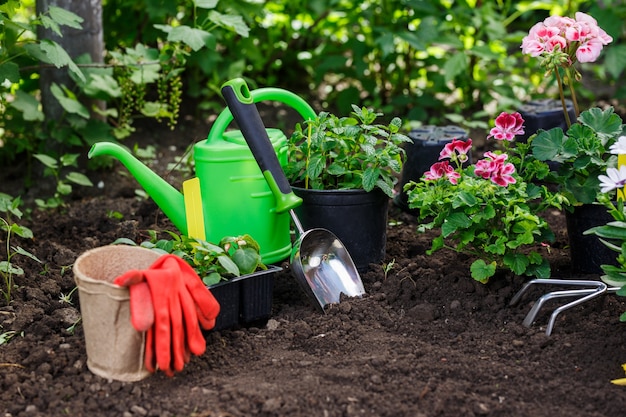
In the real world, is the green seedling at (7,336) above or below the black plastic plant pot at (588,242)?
below

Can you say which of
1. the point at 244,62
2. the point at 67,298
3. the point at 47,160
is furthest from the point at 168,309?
the point at 244,62

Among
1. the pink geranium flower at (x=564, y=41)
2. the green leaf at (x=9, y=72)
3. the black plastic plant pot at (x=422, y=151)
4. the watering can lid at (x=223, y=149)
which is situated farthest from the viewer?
the black plastic plant pot at (x=422, y=151)

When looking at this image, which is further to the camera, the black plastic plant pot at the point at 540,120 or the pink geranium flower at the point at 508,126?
the black plastic plant pot at the point at 540,120

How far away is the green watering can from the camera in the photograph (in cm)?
262

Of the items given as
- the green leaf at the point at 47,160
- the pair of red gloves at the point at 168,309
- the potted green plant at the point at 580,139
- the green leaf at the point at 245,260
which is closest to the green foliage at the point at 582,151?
the potted green plant at the point at 580,139

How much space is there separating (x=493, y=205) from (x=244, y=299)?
766mm

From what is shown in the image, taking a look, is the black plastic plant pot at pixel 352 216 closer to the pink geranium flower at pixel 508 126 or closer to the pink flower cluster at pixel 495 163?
the pink flower cluster at pixel 495 163

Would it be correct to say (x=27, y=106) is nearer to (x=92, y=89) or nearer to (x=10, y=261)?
(x=92, y=89)

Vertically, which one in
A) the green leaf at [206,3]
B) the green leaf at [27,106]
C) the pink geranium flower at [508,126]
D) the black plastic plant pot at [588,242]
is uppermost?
the green leaf at [206,3]

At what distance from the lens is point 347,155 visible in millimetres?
2707

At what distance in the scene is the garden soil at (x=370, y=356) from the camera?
1945mm

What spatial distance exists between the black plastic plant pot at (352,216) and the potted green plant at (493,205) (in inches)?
6.9

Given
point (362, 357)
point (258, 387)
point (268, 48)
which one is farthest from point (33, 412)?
point (268, 48)

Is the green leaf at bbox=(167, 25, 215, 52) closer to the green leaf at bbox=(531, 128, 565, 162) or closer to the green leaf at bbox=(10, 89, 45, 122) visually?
the green leaf at bbox=(10, 89, 45, 122)
